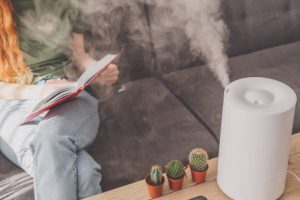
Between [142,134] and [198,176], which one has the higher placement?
[198,176]

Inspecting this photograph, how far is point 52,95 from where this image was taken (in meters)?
1.37

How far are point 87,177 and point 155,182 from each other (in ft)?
0.99

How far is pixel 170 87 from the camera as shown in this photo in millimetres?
1964

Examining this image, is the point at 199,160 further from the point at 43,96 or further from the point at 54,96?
the point at 43,96

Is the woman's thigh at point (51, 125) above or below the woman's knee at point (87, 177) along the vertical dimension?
above

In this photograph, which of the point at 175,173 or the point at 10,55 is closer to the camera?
the point at 175,173

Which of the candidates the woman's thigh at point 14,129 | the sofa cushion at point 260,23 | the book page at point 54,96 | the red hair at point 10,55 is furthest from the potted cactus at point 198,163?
the sofa cushion at point 260,23

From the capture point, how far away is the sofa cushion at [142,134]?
153cm

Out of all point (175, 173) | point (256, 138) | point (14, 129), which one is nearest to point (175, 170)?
point (175, 173)

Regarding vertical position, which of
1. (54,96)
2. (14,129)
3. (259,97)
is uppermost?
(259,97)

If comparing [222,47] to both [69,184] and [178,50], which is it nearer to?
[178,50]

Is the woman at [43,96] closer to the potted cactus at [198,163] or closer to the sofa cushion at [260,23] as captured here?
the potted cactus at [198,163]

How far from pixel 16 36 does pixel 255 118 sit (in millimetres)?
1017

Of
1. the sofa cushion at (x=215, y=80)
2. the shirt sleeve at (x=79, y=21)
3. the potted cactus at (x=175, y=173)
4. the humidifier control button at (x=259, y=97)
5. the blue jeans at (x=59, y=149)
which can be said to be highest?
the humidifier control button at (x=259, y=97)
